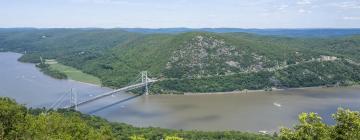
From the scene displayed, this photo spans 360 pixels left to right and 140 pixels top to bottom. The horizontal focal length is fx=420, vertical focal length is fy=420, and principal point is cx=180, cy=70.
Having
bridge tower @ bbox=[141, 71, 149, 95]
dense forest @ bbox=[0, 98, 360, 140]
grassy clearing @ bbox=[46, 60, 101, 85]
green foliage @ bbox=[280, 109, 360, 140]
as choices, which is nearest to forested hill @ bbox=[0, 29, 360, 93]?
bridge tower @ bbox=[141, 71, 149, 95]

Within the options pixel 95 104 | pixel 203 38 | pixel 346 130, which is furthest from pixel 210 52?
pixel 346 130

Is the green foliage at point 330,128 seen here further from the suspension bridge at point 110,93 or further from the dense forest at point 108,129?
the suspension bridge at point 110,93

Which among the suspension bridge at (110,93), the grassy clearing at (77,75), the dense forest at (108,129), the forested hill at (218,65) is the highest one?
the dense forest at (108,129)

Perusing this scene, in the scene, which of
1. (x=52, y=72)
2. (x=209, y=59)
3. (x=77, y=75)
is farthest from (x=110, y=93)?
(x=52, y=72)

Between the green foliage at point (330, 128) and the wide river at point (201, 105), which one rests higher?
the green foliage at point (330, 128)

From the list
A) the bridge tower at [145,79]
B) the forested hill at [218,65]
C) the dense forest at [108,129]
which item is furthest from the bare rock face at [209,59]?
the dense forest at [108,129]

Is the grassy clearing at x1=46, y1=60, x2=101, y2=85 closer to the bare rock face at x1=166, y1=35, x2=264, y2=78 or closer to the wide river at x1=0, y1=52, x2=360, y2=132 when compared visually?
the wide river at x1=0, y1=52, x2=360, y2=132

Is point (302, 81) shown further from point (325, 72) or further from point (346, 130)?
point (346, 130)
